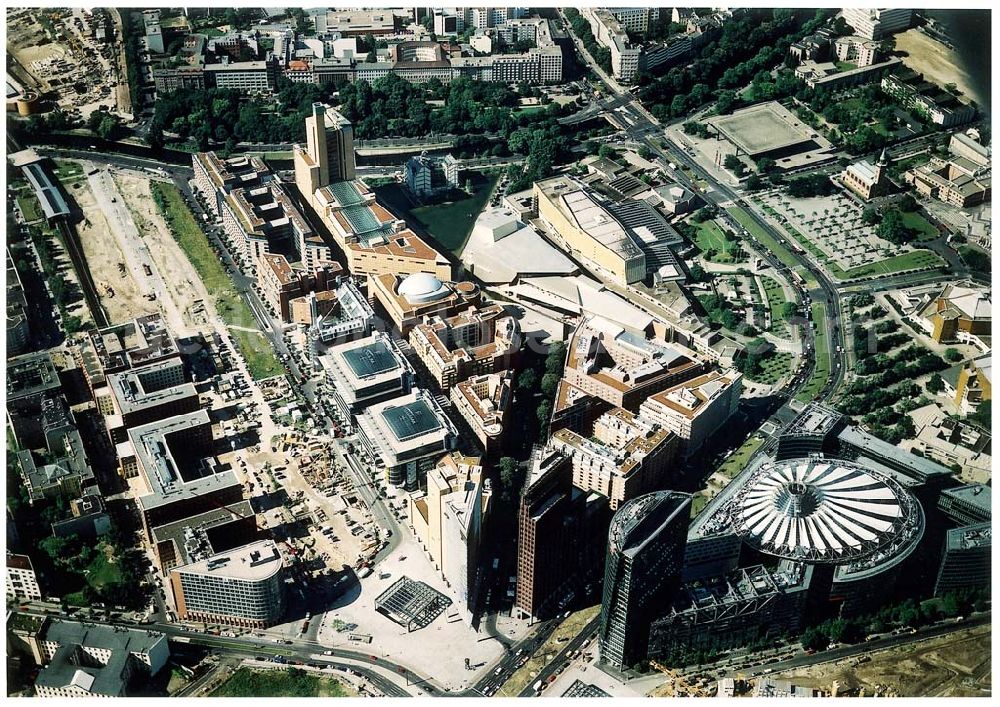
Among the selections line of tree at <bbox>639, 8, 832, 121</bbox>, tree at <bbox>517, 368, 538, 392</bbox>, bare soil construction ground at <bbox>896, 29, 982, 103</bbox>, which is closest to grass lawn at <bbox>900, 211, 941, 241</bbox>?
bare soil construction ground at <bbox>896, 29, 982, 103</bbox>

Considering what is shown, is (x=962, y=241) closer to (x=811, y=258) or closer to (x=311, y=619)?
(x=811, y=258)

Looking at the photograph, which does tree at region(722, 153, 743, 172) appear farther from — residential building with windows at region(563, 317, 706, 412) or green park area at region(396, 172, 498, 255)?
residential building with windows at region(563, 317, 706, 412)

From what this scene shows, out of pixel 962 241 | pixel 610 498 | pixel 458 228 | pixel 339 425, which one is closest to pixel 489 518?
pixel 610 498

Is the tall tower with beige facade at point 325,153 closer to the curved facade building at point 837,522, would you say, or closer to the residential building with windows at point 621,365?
the residential building with windows at point 621,365

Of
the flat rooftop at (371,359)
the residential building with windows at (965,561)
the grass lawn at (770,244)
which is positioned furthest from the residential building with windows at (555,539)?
the grass lawn at (770,244)

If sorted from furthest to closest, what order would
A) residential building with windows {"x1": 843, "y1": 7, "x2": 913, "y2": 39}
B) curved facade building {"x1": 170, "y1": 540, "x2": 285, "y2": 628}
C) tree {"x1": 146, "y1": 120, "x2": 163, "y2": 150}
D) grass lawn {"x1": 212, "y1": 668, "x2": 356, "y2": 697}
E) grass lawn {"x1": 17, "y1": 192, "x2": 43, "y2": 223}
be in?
1. residential building with windows {"x1": 843, "y1": 7, "x2": 913, "y2": 39}
2. tree {"x1": 146, "y1": 120, "x2": 163, "y2": 150}
3. grass lawn {"x1": 17, "y1": 192, "x2": 43, "y2": 223}
4. curved facade building {"x1": 170, "y1": 540, "x2": 285, "y2": 628}
5. grass lawn {"x1": 212, "y1": 668, "x2": 356, "y2": 697}

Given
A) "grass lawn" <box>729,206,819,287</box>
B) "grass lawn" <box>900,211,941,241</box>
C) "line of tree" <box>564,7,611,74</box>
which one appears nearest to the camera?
"grass lawn" <box>729,206,819,287</box>
